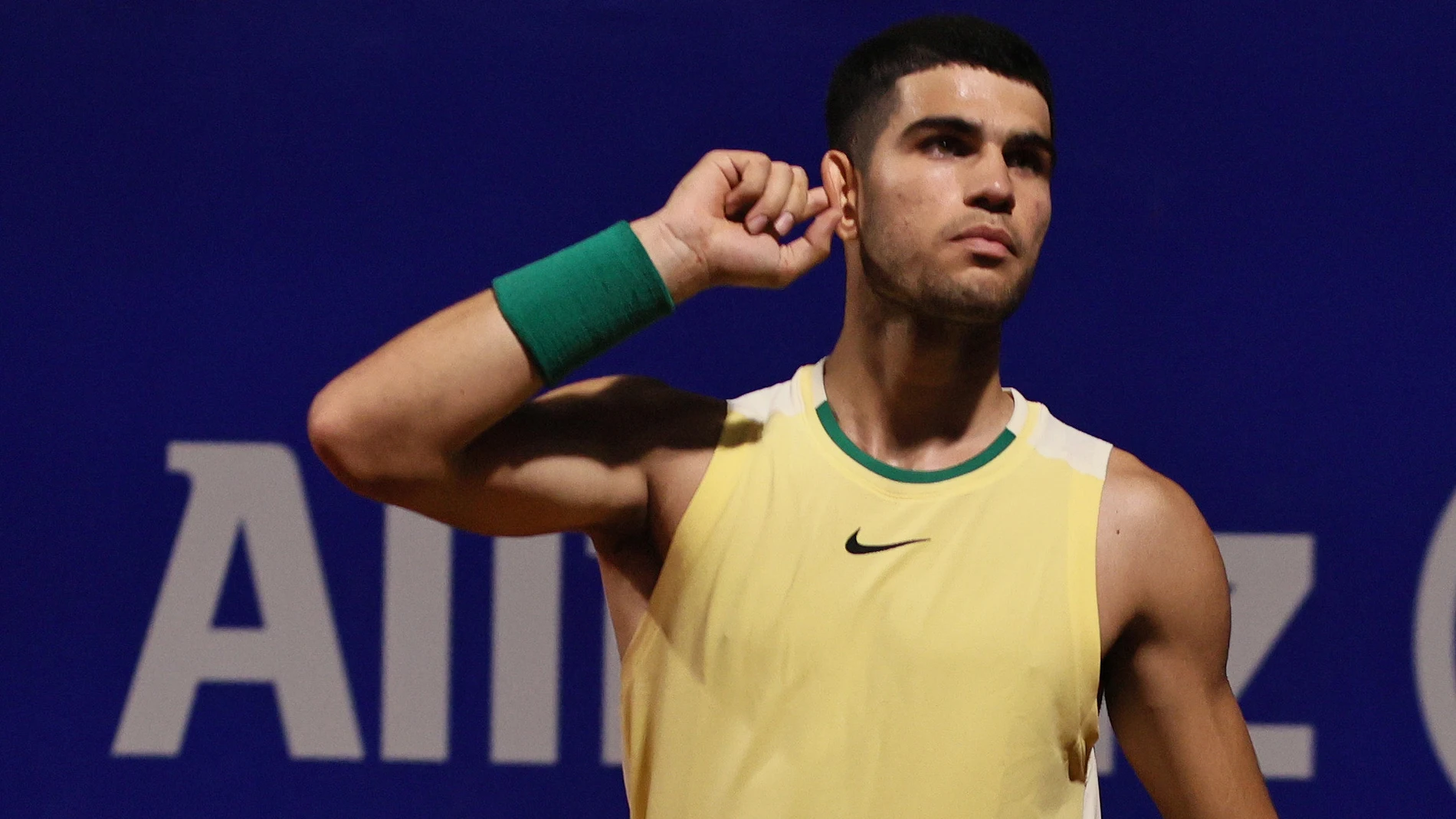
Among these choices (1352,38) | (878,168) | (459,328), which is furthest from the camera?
(1352,38)

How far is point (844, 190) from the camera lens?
1.02m

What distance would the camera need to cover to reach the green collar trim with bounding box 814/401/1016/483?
98 centimetres

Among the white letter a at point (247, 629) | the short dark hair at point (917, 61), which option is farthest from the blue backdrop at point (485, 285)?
the short dark hair at point (917, 61)

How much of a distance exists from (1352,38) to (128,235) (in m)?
1.28

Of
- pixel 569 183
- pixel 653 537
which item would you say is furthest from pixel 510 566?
pixel 653 537

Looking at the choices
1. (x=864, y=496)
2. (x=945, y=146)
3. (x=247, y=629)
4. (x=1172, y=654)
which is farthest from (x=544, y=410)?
(x=247, y=629)

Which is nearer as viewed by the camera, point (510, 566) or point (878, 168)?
point (878, 168)

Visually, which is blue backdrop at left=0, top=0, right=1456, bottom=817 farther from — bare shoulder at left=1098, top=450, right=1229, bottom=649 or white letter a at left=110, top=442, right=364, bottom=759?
bare shoulder at left=1098, top=450, right=1229, bottom=649

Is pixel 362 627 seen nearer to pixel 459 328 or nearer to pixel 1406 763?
pixel 459 328

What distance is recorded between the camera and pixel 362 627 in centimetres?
146

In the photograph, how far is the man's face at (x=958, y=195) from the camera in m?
0.94

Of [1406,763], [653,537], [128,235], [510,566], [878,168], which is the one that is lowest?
[1406,763]

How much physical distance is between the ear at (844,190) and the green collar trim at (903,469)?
13 cm

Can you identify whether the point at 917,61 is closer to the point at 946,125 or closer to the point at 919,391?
the point at 946,125
